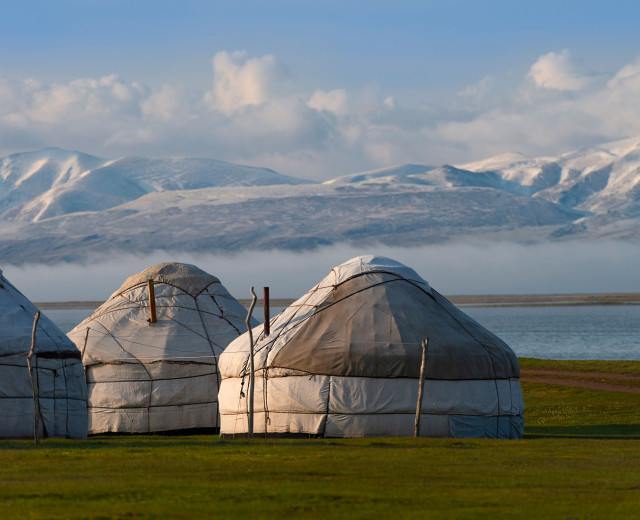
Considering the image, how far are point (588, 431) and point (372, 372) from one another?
6029 mm

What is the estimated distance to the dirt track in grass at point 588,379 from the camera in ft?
104

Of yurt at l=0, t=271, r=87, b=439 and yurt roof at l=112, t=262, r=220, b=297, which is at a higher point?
yurt roof at l=112, t=262, r=220, b=297

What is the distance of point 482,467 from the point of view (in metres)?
13.2

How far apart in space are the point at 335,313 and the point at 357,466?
7.20 m

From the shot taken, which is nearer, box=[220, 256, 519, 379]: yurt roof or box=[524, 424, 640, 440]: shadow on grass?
box=[220, 256, 519, 379]: yurt roof

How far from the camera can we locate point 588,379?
34.2 m

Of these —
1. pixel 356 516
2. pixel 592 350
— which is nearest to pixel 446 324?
pixel 356 516

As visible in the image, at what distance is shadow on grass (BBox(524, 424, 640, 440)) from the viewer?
2051 centimetres

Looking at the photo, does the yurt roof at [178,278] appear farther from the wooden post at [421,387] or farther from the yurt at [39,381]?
the wooden post at [421,387]

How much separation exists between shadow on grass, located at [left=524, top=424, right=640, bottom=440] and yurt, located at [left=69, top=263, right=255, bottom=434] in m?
7.13

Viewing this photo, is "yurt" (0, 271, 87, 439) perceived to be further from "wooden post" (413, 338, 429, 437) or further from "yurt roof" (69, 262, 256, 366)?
"wooden post" (413, 338, 429, 437)

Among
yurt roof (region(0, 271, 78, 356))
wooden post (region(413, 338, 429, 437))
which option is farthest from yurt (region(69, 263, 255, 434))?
wooden post (region(413, 338, 429, 437))

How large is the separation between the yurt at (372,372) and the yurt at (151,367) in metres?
2.99

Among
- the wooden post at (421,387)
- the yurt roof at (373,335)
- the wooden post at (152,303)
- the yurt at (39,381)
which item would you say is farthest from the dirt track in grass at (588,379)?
the yurt at (39,381)
